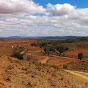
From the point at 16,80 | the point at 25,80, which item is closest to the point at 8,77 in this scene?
the point at 16,80

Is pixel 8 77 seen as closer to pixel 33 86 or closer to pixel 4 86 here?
pixel 4 86

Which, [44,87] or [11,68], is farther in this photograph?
[11,68]

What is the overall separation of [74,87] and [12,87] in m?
5.79

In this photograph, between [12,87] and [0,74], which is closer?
[12,87]

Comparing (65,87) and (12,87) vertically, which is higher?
(12,87)

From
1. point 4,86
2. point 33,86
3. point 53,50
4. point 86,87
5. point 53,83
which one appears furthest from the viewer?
point 53,50

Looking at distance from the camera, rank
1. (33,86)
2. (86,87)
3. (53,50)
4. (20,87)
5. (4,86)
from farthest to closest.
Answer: (53,50) < (86,87) < (33,86) < (20,87) < (4,86)

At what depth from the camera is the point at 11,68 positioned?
38.6ft

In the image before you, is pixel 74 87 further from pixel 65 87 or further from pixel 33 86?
pixel 33 86

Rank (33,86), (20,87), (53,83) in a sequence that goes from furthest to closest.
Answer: (53,83) → (33,86) → (20,87)

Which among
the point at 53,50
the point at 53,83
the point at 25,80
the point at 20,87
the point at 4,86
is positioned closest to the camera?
the point at 4,86

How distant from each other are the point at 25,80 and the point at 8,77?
1461mm

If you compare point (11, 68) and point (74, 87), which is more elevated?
point (11, 68)

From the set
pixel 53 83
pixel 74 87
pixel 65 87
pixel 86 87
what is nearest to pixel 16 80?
pixel 53 83
